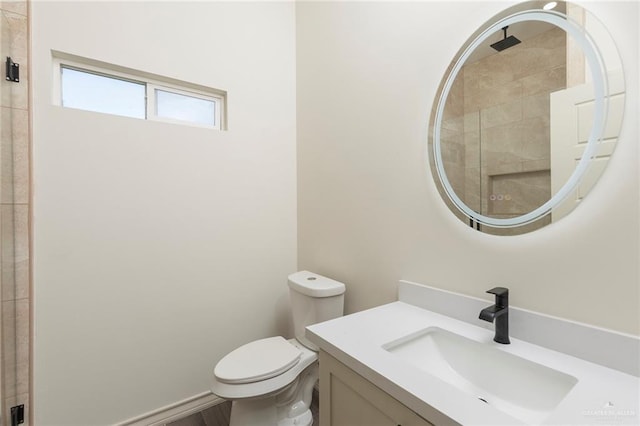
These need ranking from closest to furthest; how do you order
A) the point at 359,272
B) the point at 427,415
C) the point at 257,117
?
the point at 427,415
the point at 359,272
the point at 257,117

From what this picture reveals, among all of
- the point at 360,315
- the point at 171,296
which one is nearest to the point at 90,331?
the point at 171,296

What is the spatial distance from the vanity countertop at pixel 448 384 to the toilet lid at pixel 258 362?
19.6 inches

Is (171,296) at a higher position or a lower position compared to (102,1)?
lower

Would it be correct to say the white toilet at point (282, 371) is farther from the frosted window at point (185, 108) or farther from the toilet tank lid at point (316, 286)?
the frosted window at point (185, 108)

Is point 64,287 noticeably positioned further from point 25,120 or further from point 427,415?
point 427,415

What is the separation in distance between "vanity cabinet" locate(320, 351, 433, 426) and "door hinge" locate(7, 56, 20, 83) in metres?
1.72

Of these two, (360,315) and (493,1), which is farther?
(360,315)

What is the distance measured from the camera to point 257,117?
1.90 metres

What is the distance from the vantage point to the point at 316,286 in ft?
5.00

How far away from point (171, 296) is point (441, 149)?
161 cm

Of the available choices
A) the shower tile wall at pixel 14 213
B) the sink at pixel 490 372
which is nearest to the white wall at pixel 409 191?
the sink at pixel 490 372

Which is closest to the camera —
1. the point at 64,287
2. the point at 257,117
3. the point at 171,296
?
the point at 64,287

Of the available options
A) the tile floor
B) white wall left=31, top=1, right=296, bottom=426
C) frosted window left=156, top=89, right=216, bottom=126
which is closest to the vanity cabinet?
Answer: the tile floor

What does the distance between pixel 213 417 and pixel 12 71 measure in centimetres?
199
